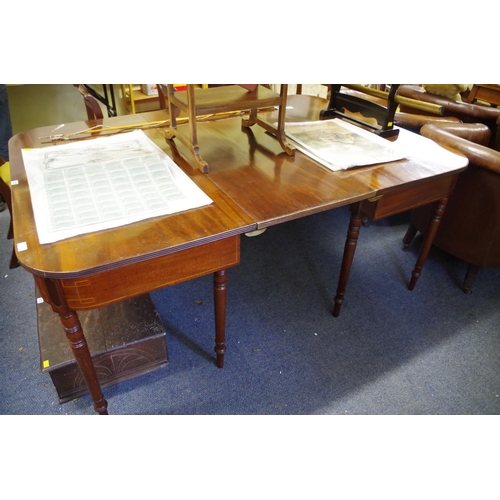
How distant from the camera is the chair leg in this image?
1.78 meters

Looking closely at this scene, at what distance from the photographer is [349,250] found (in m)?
1.42

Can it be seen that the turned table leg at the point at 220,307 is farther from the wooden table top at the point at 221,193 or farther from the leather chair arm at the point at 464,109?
the leather chair arm at the point at 464,109

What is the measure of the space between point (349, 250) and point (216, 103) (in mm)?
698

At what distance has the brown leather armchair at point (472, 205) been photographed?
1.51 m

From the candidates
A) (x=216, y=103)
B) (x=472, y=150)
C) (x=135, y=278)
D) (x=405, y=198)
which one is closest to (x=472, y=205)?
(x=472, y=150)

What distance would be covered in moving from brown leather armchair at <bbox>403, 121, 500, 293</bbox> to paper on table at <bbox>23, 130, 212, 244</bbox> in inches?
43.8

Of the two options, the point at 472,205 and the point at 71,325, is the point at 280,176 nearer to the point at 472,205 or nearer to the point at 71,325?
the point at 71,325

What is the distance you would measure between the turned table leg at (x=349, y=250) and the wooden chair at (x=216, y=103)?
33cm

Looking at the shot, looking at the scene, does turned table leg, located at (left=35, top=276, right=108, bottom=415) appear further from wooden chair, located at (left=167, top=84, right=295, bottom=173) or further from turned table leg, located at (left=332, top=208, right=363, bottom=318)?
turned table leg, located at (left=332, top=208, right=363, bottom=318)

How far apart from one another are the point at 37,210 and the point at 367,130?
120 centimetres

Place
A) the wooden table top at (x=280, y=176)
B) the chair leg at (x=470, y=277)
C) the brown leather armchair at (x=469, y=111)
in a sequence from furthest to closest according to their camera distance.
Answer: the brown leather armchair at (x=469, y=111), the chair leg at (x=470, y=277), the wooden table top at (x=280, y=176)

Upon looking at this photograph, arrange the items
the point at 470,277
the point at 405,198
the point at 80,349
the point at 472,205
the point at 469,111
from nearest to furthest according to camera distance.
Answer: the point at 80,349
the point at 405,198
the point at 472,205
the point at 470,277
the point at 469,111

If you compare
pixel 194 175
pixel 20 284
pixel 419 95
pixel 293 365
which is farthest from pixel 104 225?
pixel 419 95

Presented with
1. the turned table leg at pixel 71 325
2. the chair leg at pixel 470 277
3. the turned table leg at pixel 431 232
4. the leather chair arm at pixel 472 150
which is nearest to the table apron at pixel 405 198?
the turned table leg at pixel 431 232
